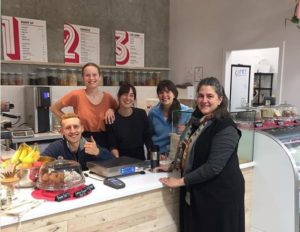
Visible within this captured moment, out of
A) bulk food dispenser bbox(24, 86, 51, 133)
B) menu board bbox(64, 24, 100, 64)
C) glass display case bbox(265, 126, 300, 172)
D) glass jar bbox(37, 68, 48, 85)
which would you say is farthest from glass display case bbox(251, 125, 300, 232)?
menu board bbox(64, 24, 100, 64)

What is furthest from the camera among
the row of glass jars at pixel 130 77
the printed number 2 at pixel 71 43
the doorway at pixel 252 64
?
the row of glass jars at pixel 130 77

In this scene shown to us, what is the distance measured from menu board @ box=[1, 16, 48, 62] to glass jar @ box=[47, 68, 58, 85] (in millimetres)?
171

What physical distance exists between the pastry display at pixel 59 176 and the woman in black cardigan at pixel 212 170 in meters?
0.50

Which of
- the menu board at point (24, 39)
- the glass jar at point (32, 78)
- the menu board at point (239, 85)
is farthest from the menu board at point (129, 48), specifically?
the menu board at point (239, 85)

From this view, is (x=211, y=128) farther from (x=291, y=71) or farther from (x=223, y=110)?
(x=291, y=71)

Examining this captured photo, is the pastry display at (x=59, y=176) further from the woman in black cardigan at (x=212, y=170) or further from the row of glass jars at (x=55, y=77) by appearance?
the row of glass jars at (x=55, y=77)

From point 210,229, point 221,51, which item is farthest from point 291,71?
point 210,229

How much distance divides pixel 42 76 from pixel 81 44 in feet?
2.72

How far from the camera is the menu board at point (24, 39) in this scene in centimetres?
418

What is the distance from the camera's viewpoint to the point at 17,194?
160 centimetres

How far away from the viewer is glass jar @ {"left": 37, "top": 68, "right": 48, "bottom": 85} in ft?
14.2

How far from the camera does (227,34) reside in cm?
487

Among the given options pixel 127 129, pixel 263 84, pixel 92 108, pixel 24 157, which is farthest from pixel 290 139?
pixel 263 84

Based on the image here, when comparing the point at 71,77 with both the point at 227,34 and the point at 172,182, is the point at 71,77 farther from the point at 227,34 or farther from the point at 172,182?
the point at 172,182
